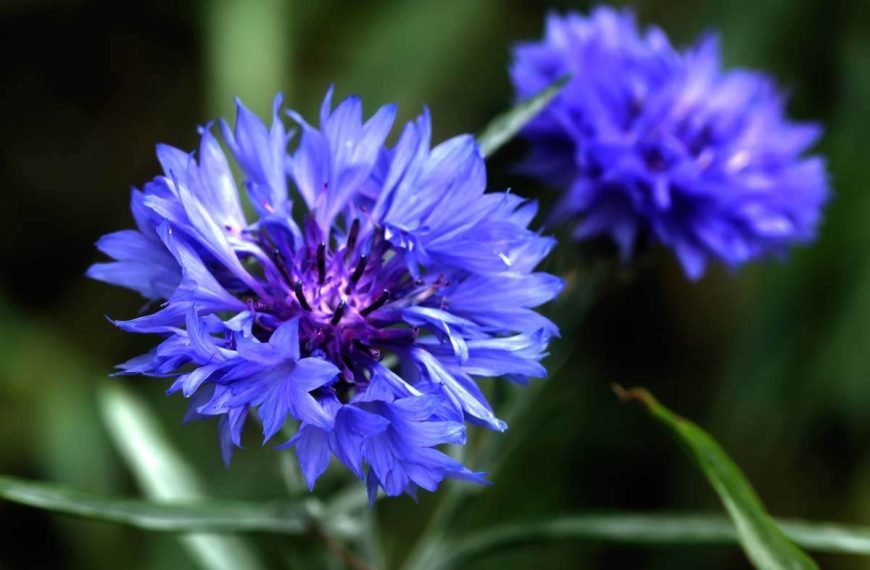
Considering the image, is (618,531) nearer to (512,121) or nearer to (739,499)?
(739,499)

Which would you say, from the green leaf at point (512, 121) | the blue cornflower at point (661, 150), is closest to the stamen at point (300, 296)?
the green leaf at point (512, 121)

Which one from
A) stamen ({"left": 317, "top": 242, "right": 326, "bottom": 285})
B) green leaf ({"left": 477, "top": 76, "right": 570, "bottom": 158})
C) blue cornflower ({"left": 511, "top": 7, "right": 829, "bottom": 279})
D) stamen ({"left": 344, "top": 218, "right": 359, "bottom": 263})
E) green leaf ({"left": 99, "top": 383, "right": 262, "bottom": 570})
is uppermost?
blue cornflower ({"left": 511, "top": 7, "right": 829, "bottom": 279})

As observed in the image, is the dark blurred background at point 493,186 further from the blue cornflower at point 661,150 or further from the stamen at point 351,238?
the stamen at point 351,238

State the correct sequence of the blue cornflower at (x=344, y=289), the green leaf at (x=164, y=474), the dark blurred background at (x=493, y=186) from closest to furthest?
the blue cornflower at (x=344, y=289)
the green leaf at (x=164, y=474)
the dark blurred background at (x=493, y=186)

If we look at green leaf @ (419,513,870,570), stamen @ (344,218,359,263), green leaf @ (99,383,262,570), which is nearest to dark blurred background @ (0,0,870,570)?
green leaf @ (99,383,262,570)

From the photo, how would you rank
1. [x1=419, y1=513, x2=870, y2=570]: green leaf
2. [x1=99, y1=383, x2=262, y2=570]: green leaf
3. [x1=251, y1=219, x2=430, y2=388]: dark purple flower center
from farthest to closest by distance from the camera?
[x1=99, y1=383, x2=262, y2=570]: green leaf, [x1=419, y1=513, x2=870, y2=570]: green leaf, [x1=251, y1=219, x2=430, y2=388]: dark purple flower center

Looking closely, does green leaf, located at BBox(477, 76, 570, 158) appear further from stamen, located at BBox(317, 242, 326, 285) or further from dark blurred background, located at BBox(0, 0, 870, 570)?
dark blurred background, located at BBox(0, 0, 870, 570)

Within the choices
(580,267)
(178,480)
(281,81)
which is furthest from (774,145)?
(281,81)
